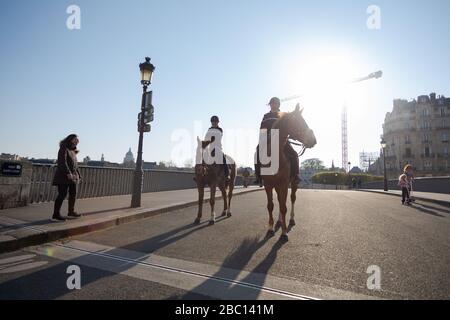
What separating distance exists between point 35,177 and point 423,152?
85083mm

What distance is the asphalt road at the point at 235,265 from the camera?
10.0ft

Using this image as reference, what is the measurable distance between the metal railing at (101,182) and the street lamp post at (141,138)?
317cm

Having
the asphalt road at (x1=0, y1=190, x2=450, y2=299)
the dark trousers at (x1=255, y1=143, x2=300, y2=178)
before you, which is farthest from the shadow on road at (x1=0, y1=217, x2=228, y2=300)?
the dark trousers at (x1=255, y1=143, x2=300, y2=178)

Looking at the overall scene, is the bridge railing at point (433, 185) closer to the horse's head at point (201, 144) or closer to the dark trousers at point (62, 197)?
the horse's head at point (201, 144)

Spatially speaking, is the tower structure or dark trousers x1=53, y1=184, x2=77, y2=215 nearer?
dark trousers x1=53, y1=184, x2=77, y2=215

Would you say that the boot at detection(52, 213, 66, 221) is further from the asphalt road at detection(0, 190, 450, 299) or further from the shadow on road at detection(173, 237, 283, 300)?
the shadow on road at detection(173, 237, 283, 300)

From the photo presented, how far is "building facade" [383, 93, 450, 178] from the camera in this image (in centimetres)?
7200

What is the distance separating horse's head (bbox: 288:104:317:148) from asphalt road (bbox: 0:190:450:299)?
1914 mm

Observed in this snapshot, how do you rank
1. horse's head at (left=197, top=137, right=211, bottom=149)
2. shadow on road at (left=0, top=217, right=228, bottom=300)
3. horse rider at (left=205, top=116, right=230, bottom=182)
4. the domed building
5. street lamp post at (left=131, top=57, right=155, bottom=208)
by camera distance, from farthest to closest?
the domed building < street lamp post at (left=131, top=57, right=155, bottom=208) < horse rider at (left=205, top=116, right=230, bottom=182) < horse's head at (left=197, top=137, right=211, bottom=149) < shadow on road at (left=0, top=217, right=228, bottom=300)

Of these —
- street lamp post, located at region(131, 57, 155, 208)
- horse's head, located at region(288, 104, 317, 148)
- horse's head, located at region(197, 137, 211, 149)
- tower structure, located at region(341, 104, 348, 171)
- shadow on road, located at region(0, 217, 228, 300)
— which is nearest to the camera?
shadow on road, located at region(0, 217, 228, 300)

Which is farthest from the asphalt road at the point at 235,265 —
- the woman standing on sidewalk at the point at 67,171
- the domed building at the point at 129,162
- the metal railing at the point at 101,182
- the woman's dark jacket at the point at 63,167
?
the domed building at the point at 129,162

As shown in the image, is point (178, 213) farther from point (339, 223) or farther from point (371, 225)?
point (371, 225)
